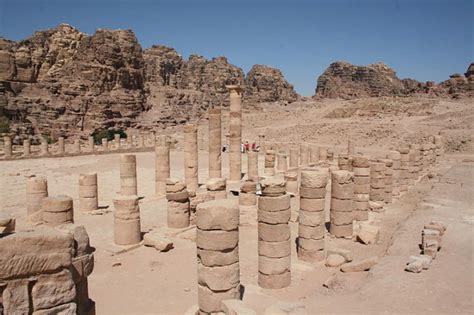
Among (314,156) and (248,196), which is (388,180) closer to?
(248,196)

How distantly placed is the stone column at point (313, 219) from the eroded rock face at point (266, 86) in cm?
7611

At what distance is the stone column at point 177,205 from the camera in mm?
12477

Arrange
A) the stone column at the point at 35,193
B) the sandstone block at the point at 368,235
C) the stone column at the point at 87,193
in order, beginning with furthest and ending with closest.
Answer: the stone column at the point at 87,193 → the stone column at the point at 35,193 → the sandstone block at the point at 368,235

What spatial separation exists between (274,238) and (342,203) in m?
4.08

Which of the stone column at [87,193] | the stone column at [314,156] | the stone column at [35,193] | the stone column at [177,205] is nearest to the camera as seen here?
the stone column at [177,205]

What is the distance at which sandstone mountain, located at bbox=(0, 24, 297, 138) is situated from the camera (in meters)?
48.2

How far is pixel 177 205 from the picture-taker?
12555mm

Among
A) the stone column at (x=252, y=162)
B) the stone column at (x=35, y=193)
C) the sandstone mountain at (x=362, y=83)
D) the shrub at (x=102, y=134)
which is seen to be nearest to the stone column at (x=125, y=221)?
the stone column at (x=35, y=193)

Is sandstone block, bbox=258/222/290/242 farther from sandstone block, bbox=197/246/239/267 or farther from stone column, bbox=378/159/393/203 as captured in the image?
stone column, bbox=378/159/393/203

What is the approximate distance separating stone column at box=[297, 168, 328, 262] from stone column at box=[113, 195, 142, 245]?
485 cm

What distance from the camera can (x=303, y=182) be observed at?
10609 mm

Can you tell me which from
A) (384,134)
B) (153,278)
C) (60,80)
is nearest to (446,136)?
(384,134)

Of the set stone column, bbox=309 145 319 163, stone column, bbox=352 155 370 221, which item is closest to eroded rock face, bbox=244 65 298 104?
stone column, bbox=309 145 319 163

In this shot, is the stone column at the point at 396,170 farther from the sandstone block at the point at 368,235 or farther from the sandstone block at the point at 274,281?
the sandstone block at the point at 274,281
